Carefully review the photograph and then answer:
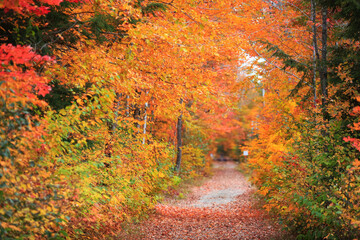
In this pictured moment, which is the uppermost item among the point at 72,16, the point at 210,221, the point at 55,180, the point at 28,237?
the point at 72,16

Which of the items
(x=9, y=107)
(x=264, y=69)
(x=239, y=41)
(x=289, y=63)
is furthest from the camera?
(x=264, y=69)

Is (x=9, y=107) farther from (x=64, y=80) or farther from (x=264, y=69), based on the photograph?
(x=264, y=69)

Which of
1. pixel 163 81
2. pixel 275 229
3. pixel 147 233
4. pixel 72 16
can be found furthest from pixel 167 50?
pixel 275 229

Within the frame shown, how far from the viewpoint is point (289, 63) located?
27.5ft

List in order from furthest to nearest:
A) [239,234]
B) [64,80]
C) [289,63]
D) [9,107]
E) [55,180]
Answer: [239,234] → [289,63] → [64,80] → [55,180] → [9,107]

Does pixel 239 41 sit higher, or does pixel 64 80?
pixel 239 41

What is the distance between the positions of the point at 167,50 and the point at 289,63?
3.27 metres

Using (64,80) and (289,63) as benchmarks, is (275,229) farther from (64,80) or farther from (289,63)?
(64,80)

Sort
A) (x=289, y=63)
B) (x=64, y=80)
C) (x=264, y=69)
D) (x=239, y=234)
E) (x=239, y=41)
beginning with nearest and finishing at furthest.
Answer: (x=64, y=80), (x=289, y=63), (x=239, y=234), (x=239, y=41), (x=264, y=69)

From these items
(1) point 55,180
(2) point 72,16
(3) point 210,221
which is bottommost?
(3) point 210,221

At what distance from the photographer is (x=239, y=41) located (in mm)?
10805

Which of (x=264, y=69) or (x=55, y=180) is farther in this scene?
(x=264, y=69)

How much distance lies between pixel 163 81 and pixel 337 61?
14.8 feet

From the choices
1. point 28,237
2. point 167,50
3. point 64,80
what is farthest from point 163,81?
point 28,237
